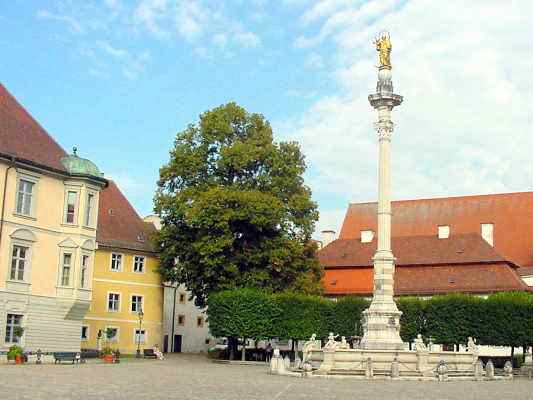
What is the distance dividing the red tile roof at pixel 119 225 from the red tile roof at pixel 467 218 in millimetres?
23843

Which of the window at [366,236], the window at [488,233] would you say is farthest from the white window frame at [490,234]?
the window at [366,236]

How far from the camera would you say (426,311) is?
173ft

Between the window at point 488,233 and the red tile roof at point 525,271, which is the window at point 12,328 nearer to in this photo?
the red tile roof at point 525,271

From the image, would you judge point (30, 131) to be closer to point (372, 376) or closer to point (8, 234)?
point (8, 234)

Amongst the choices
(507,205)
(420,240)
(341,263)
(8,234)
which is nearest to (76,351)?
(8,234)

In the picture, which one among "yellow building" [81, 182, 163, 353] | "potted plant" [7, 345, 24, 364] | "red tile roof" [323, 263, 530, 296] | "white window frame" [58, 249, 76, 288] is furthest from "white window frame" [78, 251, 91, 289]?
"red tile roof" [323, 263, 530, 296]

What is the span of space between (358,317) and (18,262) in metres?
23.7

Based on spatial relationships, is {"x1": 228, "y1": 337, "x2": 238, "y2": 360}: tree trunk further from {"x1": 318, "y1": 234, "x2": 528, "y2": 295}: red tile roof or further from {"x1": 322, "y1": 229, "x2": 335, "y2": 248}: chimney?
{"x1": 322, "y1": 229, "x2": 335, "y2": 248}: chimney

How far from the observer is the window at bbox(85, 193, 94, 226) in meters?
46.4

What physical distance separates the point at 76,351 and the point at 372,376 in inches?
791

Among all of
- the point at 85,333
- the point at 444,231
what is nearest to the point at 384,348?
the point at 85,333

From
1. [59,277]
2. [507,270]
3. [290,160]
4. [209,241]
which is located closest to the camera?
[59,277]

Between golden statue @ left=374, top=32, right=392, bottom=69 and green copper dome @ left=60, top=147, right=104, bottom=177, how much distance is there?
17998 mm

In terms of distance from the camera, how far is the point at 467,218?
2906 inches
